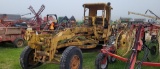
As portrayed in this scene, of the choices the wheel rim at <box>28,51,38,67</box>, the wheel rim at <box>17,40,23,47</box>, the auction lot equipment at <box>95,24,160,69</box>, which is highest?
the auction lot equipment at <box>95,24,160,69</box>

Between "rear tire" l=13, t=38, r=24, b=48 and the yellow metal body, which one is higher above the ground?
the yellow metal body

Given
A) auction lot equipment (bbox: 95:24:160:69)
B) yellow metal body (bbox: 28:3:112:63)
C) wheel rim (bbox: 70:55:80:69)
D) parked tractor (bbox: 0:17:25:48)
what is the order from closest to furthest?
auction lot equipment (bbox: 95:24:160:69), wheel rim (bbox: 70:55:80:69), yellow metal body (bbox: 28:3:112:63), parked tractor (bbox: 0:17:25:48)

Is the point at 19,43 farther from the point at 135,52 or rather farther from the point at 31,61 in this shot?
the point at 135,52

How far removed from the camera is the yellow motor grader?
790cm

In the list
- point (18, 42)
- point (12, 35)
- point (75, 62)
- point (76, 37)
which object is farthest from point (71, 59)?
point (18, 42)

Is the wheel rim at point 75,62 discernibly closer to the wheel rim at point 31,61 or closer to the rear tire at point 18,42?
the wheel rim at point 31,61

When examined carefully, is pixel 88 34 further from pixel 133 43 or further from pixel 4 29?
pixel 4 29

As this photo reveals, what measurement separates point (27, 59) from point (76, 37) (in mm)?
1923

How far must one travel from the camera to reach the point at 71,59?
305 inches

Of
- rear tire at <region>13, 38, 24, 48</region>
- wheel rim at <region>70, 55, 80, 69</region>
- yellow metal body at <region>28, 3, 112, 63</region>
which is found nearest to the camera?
wheel rim at <region>70, 55, 80, 69</region>

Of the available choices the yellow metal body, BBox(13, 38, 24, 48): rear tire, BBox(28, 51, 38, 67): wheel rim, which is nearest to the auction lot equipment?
the yellow metal body

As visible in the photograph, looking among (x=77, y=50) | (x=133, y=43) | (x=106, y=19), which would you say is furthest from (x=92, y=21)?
(x=133, y=43)

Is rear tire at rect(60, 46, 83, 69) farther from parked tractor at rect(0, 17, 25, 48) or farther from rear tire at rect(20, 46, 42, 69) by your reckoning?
parked tractor at rect(0, 17, 25, 48)

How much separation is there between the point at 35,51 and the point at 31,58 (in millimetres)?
697
